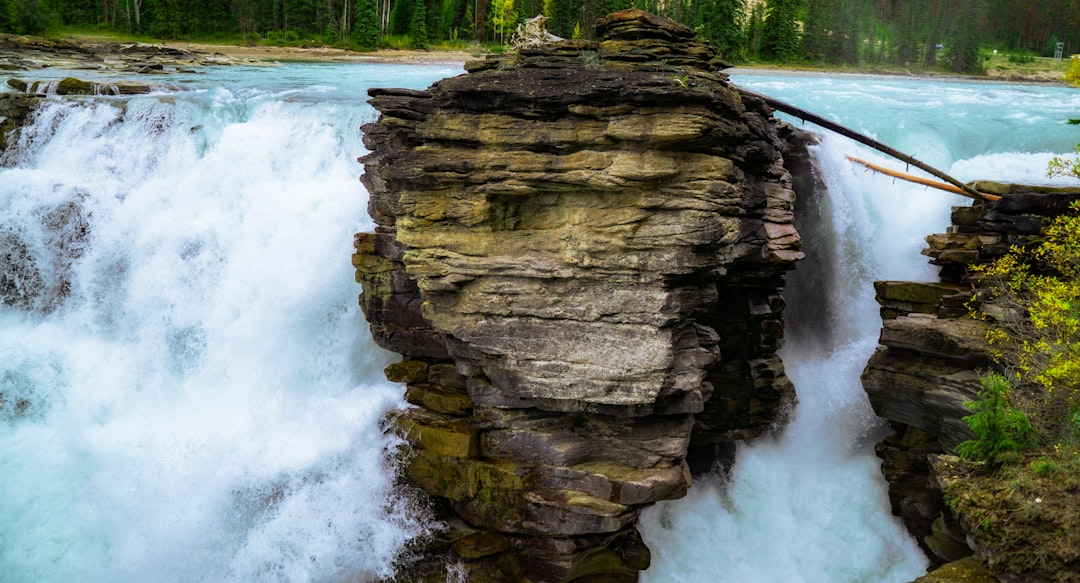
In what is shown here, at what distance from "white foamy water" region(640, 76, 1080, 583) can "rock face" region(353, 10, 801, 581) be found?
175cm

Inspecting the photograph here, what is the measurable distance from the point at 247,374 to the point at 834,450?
458 inches

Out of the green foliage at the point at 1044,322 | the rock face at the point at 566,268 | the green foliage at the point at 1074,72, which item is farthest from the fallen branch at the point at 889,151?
the green foliage at the point at 1074,72

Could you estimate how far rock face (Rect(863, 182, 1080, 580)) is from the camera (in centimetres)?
1383

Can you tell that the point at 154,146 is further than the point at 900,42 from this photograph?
No

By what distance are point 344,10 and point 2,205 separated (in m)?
45.4

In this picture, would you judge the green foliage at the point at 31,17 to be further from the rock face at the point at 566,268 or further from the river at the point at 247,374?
the rock face at the point at 566,268

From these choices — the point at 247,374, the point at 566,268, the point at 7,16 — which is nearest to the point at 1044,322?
Answer: the point at 566,268

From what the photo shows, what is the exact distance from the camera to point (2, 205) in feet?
58.6

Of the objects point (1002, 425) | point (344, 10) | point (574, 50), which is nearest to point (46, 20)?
point (344, 10)

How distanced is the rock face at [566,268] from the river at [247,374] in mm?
1500

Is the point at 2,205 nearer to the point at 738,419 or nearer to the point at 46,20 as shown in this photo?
the point at 738,419

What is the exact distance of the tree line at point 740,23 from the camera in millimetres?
55625

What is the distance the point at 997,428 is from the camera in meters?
11.5

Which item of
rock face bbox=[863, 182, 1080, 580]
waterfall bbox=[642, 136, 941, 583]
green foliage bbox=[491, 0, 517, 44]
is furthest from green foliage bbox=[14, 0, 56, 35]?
rock face bbox=[863, 182, 1080, 580]
